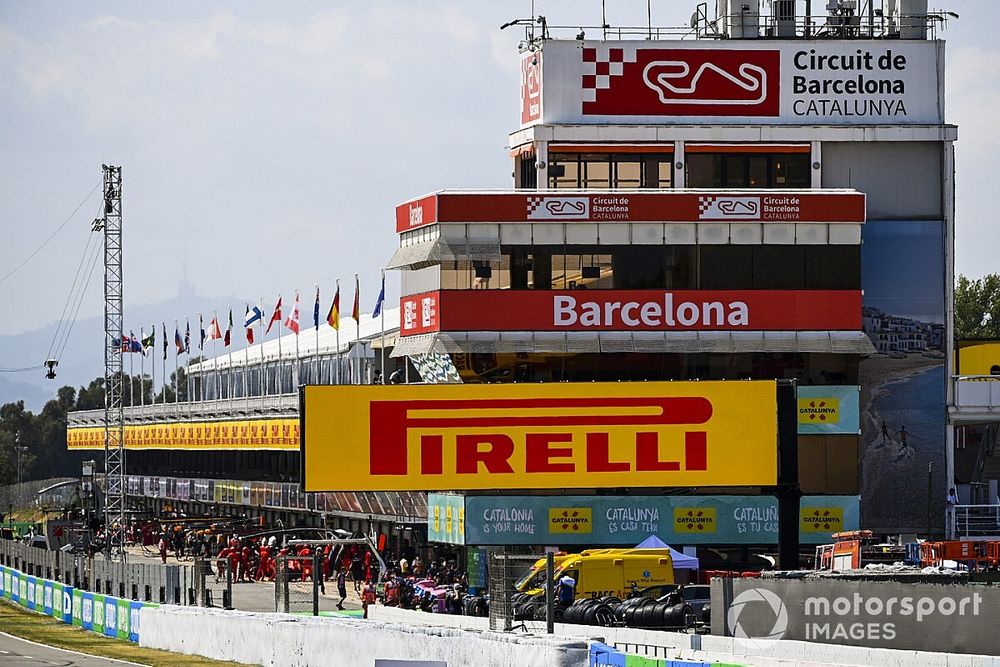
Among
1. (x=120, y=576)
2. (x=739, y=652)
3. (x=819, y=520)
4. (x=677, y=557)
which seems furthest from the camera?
(x=819, y=520)

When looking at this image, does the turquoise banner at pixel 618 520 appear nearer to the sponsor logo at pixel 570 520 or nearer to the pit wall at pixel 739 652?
the sponsor logo at pixel 570 520

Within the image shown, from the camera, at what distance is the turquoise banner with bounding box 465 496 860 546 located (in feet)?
184

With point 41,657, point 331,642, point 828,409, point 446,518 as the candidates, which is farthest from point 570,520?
point 331,642

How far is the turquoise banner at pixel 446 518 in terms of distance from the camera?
56.2 metres

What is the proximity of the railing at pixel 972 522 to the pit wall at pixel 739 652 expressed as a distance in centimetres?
2401

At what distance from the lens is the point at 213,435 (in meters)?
96.8

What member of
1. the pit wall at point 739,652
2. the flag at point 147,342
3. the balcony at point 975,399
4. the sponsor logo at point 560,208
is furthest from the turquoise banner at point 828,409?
the flag at point 147,342

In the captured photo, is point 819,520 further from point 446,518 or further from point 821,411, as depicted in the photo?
point 446,518

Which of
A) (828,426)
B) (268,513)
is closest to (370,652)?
(828,426)

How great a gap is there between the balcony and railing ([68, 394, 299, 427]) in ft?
98.6

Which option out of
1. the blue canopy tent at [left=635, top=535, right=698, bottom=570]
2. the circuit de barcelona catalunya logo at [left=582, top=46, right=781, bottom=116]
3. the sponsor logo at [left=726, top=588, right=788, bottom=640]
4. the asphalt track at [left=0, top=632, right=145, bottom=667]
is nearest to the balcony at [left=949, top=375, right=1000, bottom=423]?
the circuit de barcelona catalunya logo at [left=582, top=46, right=781, bottom=116]

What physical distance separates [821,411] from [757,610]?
26.7m

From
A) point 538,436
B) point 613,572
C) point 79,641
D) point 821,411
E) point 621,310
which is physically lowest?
point 79,641

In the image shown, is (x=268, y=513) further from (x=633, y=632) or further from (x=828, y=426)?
(x=633, y=632)
